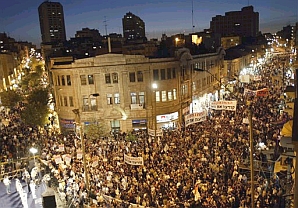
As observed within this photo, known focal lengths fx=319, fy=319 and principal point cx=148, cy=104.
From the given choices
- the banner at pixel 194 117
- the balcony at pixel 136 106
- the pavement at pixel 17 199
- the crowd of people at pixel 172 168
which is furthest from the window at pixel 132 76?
the pavement at pixel 17 199

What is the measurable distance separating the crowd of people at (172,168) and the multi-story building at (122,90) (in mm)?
5709

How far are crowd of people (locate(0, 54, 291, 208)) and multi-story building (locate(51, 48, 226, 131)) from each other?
5709 millimetres

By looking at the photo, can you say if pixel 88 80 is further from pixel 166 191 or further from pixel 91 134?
pixel 166 191

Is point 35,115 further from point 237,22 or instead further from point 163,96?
point 237,22

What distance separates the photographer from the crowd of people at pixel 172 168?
18375 mm

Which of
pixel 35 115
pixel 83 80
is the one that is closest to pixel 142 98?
pixel 83 80

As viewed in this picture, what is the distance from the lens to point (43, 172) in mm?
25297

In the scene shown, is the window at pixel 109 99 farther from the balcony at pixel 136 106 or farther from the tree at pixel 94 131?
the tree at pixel 94 131

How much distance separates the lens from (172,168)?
2197 centimetres

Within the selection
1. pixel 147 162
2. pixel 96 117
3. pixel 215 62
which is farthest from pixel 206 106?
pixel 147 162

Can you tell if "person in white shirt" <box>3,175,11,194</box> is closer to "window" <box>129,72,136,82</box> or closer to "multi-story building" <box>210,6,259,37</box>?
"window" <box>129,72,136,82</box>

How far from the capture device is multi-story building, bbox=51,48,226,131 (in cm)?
3812

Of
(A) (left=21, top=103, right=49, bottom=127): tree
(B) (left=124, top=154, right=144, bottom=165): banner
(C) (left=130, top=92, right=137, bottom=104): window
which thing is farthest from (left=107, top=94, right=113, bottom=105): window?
(B) (left=124, top=154, right=144, bottom=165): banner

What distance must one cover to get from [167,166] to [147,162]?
2348mm
